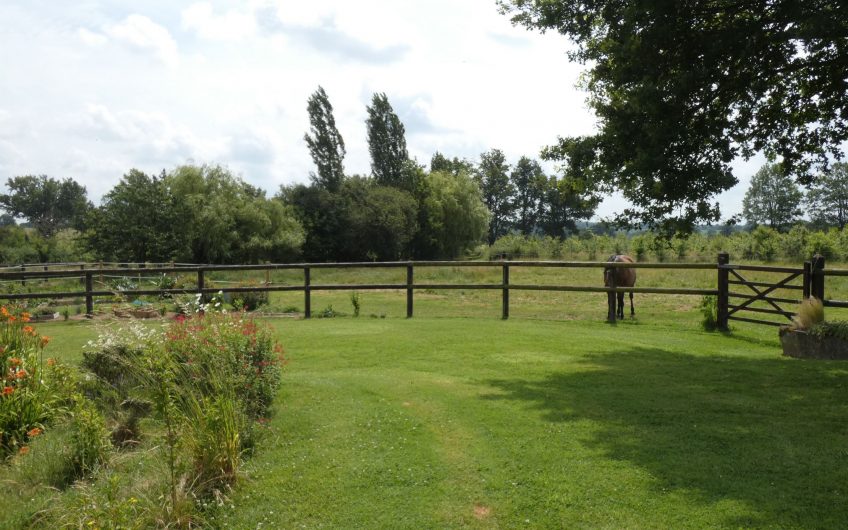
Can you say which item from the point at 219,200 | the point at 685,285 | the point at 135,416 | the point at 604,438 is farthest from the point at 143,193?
the point at 604,438

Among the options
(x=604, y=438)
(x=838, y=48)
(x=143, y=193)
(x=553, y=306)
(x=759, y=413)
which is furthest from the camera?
(x=143, y=193)

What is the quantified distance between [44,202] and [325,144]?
59.1 meters

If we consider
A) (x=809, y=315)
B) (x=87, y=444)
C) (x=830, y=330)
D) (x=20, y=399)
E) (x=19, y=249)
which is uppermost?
(x=19, y=249)

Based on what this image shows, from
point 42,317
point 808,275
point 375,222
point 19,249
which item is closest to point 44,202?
point 19,249

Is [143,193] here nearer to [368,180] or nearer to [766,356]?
[368,180]

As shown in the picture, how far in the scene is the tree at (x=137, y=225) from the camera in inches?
1308

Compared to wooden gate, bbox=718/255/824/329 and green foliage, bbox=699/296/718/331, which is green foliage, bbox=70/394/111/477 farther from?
green foliage, bbox=699/296/718/331

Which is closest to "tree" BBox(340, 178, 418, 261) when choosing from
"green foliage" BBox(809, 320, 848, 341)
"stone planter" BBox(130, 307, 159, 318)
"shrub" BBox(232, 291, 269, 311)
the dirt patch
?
"shrub" BBox(232, 291, 269, 311)

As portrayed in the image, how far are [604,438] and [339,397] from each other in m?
2.61

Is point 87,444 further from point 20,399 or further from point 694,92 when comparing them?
point 694,92

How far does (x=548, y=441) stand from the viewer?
4781mm

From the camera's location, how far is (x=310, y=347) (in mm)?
9234

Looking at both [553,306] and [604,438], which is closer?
[604,438]

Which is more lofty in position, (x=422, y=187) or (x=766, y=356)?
(x=422, y=187)
